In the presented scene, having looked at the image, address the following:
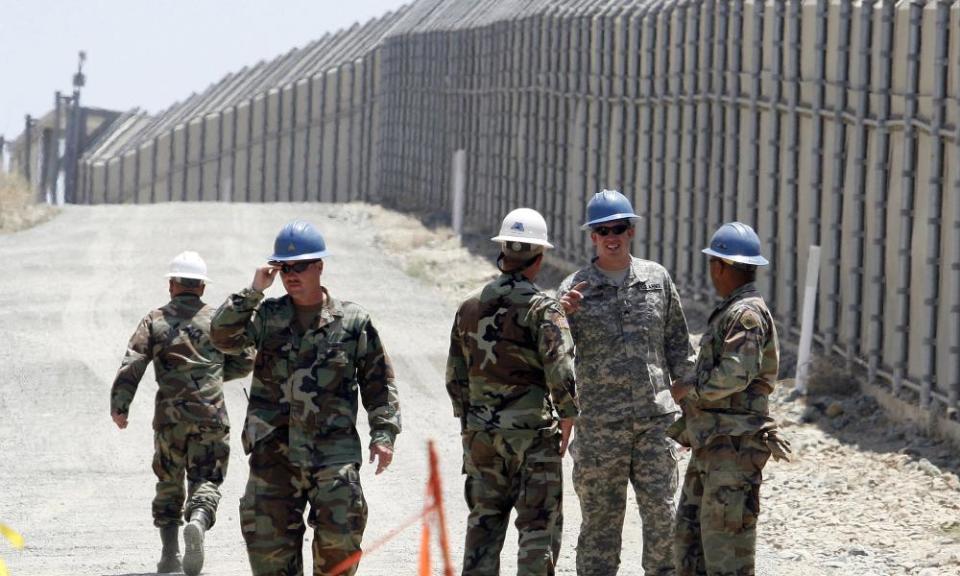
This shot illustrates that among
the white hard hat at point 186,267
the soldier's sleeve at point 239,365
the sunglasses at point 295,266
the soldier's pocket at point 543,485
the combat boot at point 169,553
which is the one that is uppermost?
the sunglasses at point 295,266

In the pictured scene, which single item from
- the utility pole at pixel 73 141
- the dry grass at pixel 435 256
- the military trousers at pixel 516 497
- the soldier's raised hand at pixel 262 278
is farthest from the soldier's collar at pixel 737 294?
the utility pole at pixel 73 141

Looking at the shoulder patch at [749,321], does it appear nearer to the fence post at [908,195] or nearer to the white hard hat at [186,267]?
the white hard hat at [186,267]

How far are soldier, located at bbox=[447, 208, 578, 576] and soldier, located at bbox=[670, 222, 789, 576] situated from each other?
1.99 ft

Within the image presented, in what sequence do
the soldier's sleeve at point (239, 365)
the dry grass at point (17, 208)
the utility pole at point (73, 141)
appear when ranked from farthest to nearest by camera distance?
the utility pole at point (73, 141)
the dry grass at point (17, 208)
the soldier's sleeve at point (239, 365)

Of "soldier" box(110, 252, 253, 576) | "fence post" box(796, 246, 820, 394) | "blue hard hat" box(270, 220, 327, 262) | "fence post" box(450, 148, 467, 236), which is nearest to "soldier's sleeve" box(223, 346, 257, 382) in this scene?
"soldier" box(110, 252, 253, 576)

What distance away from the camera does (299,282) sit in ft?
25.1

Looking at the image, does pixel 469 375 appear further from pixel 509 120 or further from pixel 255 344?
pixel 509 120

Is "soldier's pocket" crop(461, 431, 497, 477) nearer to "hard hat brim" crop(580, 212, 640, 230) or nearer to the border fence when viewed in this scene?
"hard hat brim" crop(580, 212, 640, 230)

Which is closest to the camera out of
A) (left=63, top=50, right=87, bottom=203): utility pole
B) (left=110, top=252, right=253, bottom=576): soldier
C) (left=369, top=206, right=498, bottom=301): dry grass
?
(left=110, top=252, right=253, bottom=576): soldier

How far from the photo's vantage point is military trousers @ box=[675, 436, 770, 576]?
7594mm

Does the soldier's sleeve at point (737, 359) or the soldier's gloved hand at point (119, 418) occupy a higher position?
the soldier's sleeve at point (737, 359)

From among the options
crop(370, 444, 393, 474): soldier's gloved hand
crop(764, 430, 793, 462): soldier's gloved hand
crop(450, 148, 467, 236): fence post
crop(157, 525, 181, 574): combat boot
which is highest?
crop(450, 148, 467, 236): fence post

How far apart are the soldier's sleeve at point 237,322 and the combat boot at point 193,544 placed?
5.58 feet

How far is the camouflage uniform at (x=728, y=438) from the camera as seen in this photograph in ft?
24.9
